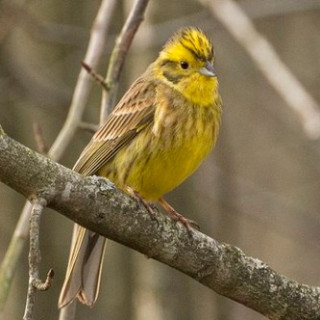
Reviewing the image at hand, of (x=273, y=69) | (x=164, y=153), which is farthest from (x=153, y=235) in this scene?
(x=273, y=69)

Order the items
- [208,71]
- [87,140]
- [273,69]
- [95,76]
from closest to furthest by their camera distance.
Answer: [95,76]
[208,71]
[273,69]
[87,140]

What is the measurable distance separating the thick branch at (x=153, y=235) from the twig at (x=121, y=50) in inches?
47.5

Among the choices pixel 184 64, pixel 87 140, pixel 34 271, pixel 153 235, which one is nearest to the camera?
pixel 34 271

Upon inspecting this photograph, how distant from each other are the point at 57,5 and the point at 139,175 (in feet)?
10.2

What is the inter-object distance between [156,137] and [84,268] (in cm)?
77

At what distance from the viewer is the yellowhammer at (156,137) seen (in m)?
4.93

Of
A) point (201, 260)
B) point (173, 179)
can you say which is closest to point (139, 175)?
point (173, 179)

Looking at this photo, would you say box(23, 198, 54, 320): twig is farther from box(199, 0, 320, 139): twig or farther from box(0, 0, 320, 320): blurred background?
box(0, 0, 320, 320): blurred background

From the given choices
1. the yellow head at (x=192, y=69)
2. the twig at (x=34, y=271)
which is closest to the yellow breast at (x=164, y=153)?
the yellow head at (x=192, y=69)

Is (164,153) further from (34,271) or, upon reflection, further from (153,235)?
(34,271)

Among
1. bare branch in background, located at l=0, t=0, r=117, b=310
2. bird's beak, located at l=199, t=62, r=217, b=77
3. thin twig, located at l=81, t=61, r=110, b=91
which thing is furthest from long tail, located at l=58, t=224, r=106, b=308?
bird's beak, located at l=199, t=62, r=217, b=77

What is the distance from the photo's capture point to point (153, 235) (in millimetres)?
3947

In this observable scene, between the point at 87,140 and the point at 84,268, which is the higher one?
the point at 87,140

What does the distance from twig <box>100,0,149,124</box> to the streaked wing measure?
4.1 inches
